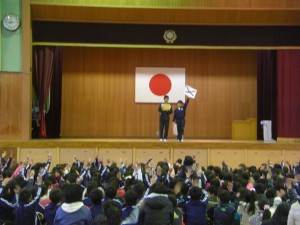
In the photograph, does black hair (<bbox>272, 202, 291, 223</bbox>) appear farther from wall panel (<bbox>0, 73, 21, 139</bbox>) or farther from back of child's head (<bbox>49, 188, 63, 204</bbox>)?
wall panel (<bbox>0, 73, 21, 139</bbox>)

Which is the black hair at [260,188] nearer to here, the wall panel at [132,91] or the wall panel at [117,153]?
the wall panel at [117,153]

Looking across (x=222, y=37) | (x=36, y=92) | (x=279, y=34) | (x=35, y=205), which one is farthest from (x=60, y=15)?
(x=35, y=205)

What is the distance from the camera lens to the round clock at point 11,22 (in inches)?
562

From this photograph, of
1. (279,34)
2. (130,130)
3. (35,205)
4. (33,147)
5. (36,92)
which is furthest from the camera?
(130,130)

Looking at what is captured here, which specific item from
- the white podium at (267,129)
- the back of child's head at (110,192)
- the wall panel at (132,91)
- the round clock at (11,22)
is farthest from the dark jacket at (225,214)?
the wall panel at (132,91)

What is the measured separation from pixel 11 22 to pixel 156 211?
34.9 feet

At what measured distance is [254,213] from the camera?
6.00 meters

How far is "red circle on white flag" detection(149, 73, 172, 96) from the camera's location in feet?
60.3

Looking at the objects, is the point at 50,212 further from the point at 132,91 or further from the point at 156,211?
the point at 132,91

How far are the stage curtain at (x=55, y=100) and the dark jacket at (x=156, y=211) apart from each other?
12.4 metres

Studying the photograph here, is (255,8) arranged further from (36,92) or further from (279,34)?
(36,92)

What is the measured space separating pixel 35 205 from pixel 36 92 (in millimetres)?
10528

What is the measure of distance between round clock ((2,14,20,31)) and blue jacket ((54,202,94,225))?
34.4 ft

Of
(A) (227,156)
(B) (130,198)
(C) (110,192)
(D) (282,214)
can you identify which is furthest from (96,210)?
(A) (227,156)
